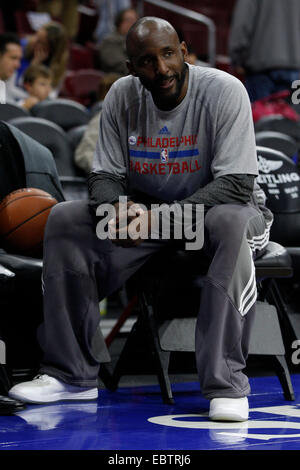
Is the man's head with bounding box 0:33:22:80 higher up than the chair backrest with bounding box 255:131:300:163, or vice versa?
the man's head with bounding box 0:33:22:80

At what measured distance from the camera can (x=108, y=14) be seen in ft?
35.9

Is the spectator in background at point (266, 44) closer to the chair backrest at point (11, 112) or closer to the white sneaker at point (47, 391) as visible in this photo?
the chair backrest at point (11, 112)

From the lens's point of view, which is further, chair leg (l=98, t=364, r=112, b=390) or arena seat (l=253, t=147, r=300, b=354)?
arena seat (l=253, t=147, r=300, b=354)

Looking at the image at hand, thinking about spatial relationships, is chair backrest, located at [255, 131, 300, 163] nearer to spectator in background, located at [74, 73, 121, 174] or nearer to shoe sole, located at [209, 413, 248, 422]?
spectator in background, located at [74, 73, 121, 174]

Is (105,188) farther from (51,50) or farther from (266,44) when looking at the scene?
(51,50)

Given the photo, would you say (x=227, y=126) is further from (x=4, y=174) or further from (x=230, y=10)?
(x=230, y=10)

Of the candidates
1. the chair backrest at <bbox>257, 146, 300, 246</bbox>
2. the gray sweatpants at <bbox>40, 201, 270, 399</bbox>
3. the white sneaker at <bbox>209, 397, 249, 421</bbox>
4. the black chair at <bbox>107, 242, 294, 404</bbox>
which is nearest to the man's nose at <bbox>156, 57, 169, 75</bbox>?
the gray sweatpants at <bbox>40, 201, 270, 399</bbox>

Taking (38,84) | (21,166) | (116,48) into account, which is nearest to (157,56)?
(21,166)

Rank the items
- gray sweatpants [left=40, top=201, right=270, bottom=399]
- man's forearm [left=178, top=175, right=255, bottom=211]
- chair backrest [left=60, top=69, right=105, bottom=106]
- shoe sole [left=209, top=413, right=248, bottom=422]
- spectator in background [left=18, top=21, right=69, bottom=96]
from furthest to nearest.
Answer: chair backrest [left=60, top=69, right=105, bottom=106] → spectator in background [left=18, top=21, right=69, bottom=96] → man's forearm [left=178, top=175, right=255, bottom=211] → gray sweatpants [left=40, top=201, right=270, bottom=399] → shoe sole [left=209, top=413, right=248, bottom=422]

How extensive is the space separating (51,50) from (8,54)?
1184mm

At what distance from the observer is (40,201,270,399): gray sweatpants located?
9.68 ft

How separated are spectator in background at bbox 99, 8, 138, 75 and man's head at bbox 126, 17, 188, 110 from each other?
258 inches

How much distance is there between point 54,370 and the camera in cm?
323
